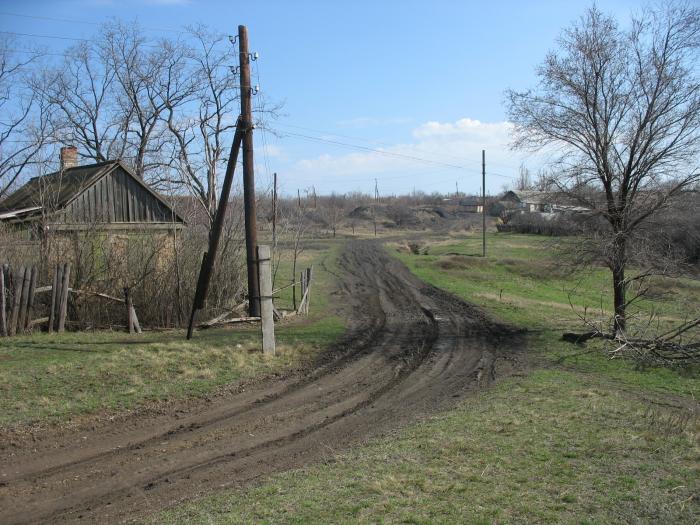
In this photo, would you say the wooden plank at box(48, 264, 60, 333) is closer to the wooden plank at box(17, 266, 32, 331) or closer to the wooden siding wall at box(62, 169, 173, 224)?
the wooden plank at box(17, 266, 32, 331)

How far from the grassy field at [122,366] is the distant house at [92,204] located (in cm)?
387

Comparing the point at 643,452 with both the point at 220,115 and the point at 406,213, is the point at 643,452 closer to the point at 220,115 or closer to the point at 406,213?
the point at 220,115

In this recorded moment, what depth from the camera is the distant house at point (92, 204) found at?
16797mm

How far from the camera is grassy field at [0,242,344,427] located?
953 centimetres

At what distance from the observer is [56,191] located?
18.2 m

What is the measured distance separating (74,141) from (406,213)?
62.6 meters

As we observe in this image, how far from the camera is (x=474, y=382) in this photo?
12375 mm

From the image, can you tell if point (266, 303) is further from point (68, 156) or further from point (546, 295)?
point (546, 295)

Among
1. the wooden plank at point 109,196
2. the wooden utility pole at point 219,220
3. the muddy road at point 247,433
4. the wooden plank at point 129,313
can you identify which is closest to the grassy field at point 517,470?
the muddy road at point 247,433

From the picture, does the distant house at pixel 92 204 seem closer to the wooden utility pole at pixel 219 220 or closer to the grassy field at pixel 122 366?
the wooden utility pole at pixel 219 220

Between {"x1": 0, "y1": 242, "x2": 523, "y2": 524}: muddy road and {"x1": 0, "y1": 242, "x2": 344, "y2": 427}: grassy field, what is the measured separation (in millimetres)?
755

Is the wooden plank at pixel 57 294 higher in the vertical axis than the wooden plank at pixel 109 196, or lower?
lower

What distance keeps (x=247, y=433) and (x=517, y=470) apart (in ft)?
12.8

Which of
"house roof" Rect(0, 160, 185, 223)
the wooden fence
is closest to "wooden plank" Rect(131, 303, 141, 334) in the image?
the wooden fence
